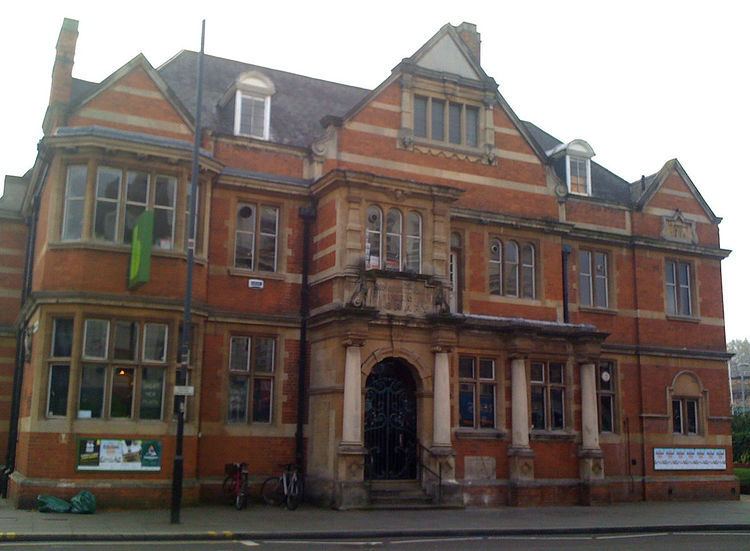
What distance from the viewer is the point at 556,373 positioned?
24328mm

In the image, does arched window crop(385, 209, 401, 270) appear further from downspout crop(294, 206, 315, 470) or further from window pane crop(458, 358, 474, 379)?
window pane crop(458, 358, 474, 379)

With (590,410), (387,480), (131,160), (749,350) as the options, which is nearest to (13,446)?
(131,160)

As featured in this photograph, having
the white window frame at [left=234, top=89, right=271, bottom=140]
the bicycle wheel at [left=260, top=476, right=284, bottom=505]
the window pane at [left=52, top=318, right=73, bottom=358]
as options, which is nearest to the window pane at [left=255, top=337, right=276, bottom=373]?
the bicycle wheel at [left=260, top=476, right=284, bottom=505]

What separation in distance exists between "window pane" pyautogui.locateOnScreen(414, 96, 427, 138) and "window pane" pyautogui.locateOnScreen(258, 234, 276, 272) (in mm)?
5352

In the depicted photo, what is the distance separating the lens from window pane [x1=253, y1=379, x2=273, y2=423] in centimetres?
2159

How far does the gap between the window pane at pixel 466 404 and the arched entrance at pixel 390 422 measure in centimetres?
152

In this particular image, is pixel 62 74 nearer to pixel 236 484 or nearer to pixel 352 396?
pixel 352 396

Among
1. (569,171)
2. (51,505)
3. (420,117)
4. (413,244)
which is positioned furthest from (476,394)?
(51,505)

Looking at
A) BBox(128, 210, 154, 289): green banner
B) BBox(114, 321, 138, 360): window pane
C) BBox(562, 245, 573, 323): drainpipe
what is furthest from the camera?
BBox(562, 245, 573, 323): drainpipe

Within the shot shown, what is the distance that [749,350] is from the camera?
15375cm

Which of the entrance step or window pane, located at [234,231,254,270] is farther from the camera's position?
window pane, located at [234,231,254,270]

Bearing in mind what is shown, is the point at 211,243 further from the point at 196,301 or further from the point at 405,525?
the point at 405,525

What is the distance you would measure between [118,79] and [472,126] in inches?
402

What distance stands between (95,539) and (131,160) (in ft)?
30.5
